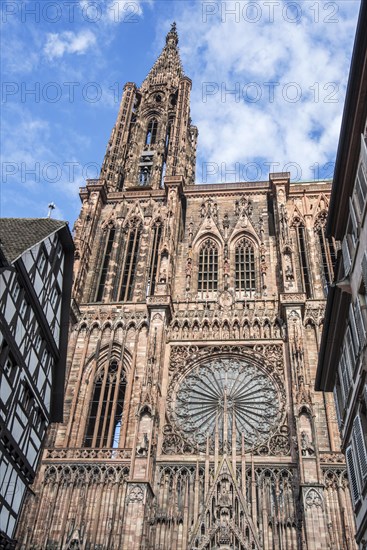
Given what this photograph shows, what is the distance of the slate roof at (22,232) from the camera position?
15826mm

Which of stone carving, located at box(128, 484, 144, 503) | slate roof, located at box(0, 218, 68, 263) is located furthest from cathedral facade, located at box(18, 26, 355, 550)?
slate roof, located at box(0, 218, 68, 263)

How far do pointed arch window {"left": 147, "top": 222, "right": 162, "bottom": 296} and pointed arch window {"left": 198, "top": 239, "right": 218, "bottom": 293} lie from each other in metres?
2.44

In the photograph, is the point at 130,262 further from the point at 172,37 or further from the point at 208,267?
the point at 172,37

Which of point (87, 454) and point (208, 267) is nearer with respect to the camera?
point (87, 454)

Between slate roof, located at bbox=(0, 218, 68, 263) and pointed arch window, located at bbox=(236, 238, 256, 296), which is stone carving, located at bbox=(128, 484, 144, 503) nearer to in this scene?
slate roof, located at bbox=(0, 218, 68, 263)

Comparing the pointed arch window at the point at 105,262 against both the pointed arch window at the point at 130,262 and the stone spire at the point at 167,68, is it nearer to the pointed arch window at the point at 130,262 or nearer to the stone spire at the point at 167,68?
the pointed arch window at the point at 130,262

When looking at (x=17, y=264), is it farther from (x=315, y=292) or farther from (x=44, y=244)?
(x=315, y=292)

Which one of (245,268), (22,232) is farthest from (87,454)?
(245,268)

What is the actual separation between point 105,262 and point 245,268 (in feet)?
26.0

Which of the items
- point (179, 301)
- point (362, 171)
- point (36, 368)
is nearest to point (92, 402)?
point (179, 301)

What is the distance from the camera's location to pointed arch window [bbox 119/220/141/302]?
98.8 ft

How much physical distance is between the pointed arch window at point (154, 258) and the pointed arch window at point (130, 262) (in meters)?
0.91

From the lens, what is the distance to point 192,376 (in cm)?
2634

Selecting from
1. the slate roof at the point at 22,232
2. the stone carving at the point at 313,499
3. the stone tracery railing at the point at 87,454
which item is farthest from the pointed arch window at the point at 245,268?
the slate roof at the point at 22,232
